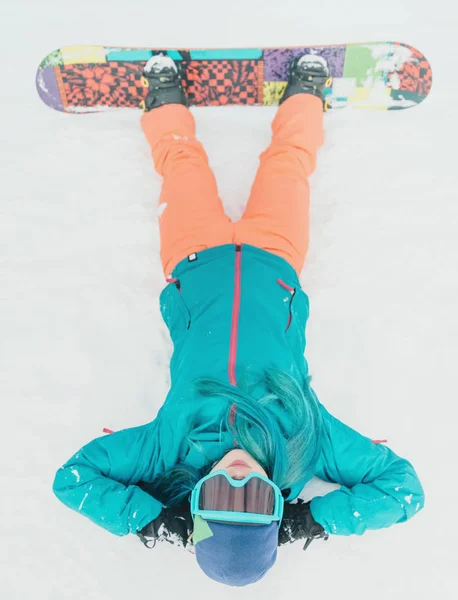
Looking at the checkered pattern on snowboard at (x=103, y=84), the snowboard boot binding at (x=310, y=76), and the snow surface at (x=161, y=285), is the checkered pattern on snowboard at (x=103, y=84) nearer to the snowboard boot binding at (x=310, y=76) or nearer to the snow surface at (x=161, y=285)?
the snow surface at (x=161, y=285)

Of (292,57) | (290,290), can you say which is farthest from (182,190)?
(292,57)

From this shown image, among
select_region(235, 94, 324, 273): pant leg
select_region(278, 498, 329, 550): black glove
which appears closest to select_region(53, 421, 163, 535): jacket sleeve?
select_region(278, 498, 329, 550): black glove

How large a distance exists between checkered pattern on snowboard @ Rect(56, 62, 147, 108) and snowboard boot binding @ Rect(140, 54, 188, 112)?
68 mm

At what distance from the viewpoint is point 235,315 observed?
142 centimetres

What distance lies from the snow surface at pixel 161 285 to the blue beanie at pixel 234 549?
1.34 ft

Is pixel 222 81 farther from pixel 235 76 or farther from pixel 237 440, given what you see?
pixel 237 440

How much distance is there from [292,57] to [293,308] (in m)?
1.05

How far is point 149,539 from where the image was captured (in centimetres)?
142

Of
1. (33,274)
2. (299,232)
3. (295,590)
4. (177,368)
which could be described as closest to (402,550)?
(295,590)

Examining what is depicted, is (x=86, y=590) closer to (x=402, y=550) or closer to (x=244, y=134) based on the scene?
(x=402, y=550)

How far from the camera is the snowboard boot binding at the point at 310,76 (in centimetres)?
192

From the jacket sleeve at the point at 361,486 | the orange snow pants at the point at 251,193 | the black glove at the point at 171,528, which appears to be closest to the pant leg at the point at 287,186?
the orange snow pants at the point at 251,193

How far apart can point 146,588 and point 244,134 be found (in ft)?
5.29

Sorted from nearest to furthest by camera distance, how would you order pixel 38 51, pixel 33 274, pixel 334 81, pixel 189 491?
pixel 189 491 → pixel 33 274 → pixel 334 81 → pixel 38 51
